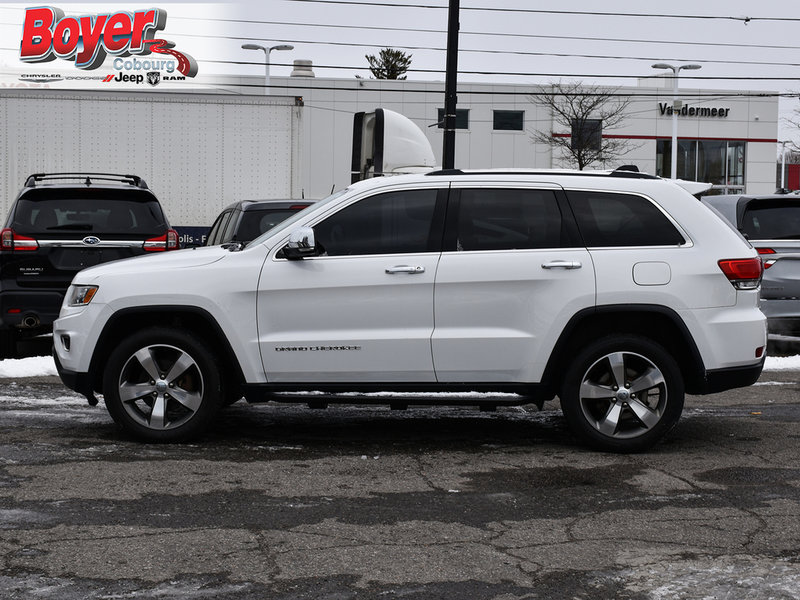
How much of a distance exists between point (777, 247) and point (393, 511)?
7.94 m

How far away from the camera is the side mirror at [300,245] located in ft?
23.5

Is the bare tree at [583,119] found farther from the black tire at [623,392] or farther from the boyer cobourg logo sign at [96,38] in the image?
the black tire at [623,392]

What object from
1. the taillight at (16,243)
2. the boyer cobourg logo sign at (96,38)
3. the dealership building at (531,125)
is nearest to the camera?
the taillight at (16,243)

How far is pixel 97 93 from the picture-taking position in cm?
1769

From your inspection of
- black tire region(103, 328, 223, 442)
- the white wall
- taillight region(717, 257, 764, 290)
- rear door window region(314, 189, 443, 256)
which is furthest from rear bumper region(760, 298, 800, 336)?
the white wall

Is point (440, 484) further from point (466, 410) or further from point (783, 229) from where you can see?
point (783, 229)

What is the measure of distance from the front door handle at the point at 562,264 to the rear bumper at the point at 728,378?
1058 millimetres

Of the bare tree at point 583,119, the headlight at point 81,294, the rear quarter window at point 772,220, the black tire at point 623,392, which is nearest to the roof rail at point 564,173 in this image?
the black tire at point 623,392

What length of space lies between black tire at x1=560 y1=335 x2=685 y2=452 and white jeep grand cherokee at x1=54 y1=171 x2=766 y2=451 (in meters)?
0.01

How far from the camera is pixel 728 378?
7.28m

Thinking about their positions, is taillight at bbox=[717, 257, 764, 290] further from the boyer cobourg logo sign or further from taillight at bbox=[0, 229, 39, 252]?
the boyer cobourg logo sign

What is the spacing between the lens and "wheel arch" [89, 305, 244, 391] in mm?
7305

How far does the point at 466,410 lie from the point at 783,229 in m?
5.10

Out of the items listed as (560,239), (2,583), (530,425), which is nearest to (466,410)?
(530,425)
